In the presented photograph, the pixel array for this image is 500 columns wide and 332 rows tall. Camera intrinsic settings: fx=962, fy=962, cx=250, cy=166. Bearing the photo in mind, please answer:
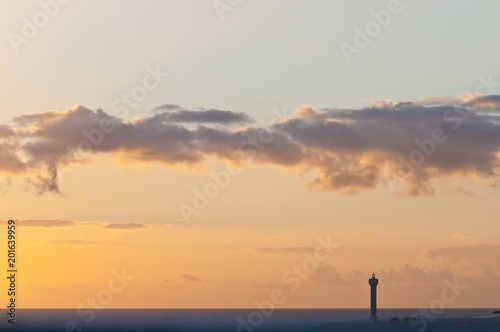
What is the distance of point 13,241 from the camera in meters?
117

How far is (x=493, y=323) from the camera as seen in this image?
199 m

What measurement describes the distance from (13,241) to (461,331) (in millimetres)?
112647

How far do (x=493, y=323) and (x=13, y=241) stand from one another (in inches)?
4594

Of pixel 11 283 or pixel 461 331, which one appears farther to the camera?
pixel 461 331

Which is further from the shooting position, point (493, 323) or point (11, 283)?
point (493, 323)

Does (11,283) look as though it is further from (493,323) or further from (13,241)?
(493,323)

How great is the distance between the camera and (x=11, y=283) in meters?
128

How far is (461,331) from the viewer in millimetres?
199375

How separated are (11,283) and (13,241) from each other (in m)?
12.7

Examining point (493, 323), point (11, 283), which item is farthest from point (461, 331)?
point (11, 283)

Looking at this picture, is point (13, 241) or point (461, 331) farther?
point (461, 331)

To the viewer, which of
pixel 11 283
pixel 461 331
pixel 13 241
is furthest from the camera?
pixel 461 331

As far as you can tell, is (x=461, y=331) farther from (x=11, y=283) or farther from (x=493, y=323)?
(x=11, y=283)

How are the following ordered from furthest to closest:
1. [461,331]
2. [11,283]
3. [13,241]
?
[461,331] → [11,283] → [13,241]
